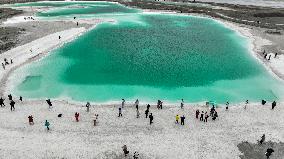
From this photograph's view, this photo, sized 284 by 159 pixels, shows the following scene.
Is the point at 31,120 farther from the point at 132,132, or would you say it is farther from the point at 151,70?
the point at 151,70

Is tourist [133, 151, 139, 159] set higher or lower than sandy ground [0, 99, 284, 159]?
lower

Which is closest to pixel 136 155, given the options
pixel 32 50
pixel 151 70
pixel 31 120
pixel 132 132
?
pixel 132 132

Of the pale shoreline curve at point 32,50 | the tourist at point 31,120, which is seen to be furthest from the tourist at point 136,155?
the pale shoreline curve at point 32,50

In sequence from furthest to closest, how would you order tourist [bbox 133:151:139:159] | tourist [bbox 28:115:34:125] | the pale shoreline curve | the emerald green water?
1. the pale shoreline curve
2. the emerald green water
3. tourist [bbox 28:115:34:125]
4. tourist [bbox 133:151:139:159]

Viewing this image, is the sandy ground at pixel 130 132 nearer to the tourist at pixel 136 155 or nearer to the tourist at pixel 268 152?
the tourist at pixel 136 155

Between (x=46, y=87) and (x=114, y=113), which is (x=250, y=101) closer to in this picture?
(x=114, y=113)

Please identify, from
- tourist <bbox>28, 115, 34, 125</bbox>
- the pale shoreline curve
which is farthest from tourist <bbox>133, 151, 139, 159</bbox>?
the pale shoreline curve

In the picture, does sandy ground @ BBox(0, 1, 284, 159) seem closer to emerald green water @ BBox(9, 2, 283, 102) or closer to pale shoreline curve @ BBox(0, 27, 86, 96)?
emerald green water @ BBox(9, 2, 283, 102)

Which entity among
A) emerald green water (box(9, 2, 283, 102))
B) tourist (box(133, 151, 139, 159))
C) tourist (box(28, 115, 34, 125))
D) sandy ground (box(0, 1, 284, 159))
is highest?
emerald green water (box(9, 2, 283, 102))
